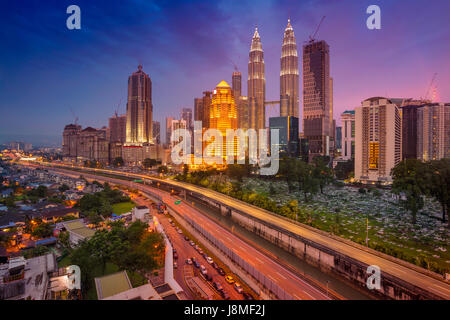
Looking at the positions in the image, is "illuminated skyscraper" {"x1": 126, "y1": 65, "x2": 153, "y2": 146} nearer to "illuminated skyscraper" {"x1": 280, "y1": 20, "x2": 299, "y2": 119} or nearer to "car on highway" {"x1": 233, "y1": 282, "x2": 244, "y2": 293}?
"illuminated skyscraper" {"x1": 280, "y1": 20, "x2": 299, "y2": 119}

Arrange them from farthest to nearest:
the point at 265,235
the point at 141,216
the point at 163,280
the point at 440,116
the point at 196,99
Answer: the point at 196,99
the point at 440,116
the point at 141,216
the point at 265,235
the point at 163,280

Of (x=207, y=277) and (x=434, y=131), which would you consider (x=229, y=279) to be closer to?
(x=207, y=277)

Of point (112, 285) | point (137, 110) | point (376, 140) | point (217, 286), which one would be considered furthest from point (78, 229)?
point (137, 110)

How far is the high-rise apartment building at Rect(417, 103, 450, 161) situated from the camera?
66188mm

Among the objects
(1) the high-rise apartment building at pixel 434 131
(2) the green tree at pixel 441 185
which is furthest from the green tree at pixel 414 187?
(1) the high-rise apartment building at pixel 434 131

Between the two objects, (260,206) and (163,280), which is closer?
(163,280)

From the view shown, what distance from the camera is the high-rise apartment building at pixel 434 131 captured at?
6619 cm

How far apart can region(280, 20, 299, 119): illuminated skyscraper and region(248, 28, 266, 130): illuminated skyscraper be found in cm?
1245

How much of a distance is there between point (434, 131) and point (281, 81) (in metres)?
91.6

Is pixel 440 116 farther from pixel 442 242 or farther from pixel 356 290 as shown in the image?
pixel 356 290

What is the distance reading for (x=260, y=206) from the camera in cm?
3331

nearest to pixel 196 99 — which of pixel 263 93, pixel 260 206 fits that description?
pixel 263 93

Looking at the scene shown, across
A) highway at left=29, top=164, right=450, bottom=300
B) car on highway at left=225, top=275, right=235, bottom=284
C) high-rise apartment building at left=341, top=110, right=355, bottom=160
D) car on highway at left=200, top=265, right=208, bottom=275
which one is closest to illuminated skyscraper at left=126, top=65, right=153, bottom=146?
high-rise apartment building at left=341, top=110, right=355, bottom=160

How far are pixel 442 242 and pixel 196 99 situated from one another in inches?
6357
